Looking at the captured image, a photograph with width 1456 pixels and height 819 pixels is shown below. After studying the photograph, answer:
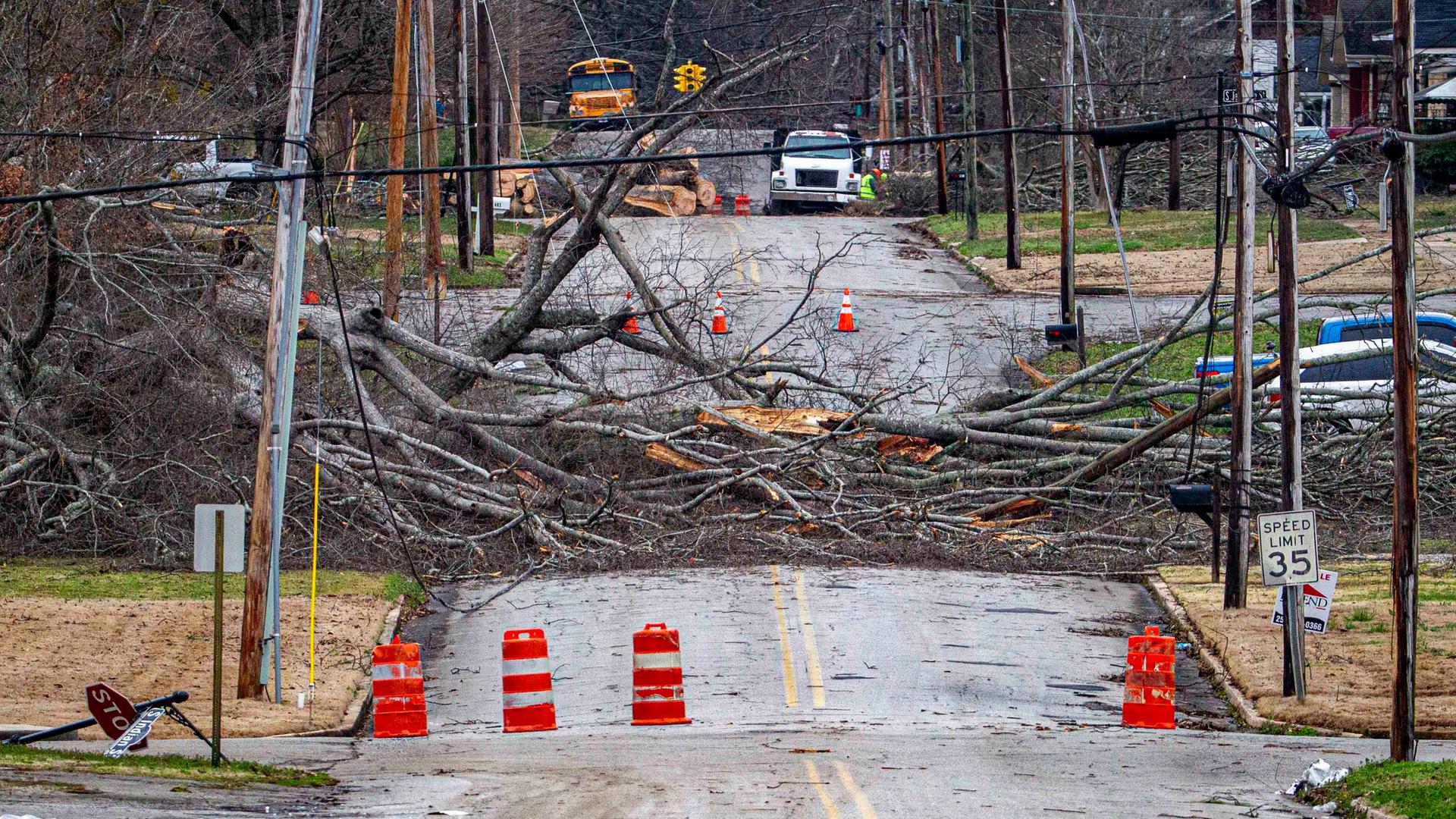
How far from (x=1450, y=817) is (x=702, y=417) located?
12611mm

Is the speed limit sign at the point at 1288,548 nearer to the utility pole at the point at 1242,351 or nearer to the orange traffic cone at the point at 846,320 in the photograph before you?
the utility pole at the point at 1242,351

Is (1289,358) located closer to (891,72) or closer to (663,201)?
(663,201)

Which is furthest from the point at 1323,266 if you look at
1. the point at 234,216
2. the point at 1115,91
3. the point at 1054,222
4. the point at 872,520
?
the point at 234,216

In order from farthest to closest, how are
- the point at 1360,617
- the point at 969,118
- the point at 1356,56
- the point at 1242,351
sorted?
the point at 1356,56, the point at 969,118, the point at 1360,617, the point at 1242,351

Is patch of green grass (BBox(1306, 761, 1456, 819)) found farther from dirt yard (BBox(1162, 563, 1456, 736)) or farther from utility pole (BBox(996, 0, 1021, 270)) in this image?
utility pole (BBox(996, 0, 1021, 270))

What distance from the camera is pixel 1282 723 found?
13.9 metres

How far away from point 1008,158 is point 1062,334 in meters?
8.44

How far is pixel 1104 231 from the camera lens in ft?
139

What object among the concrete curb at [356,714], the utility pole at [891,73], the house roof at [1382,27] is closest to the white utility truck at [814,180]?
the utility pole at [891,73]

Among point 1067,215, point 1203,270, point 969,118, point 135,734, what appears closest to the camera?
point 135,734

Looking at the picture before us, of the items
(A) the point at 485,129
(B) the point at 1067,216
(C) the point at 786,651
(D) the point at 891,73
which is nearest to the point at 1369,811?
(C) the point at 786,651

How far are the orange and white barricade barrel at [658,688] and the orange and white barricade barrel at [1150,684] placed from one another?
3.77m

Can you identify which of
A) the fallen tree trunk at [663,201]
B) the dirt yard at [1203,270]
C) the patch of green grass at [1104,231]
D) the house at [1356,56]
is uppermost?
the house at [1356,56]

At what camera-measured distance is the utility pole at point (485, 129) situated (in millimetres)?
36656
